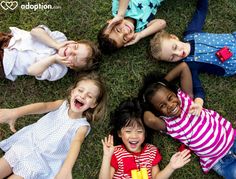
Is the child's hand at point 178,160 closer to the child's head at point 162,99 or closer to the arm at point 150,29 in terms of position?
the child's head at point 162,99

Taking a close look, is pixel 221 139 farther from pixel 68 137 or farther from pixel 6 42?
pixel 6 42

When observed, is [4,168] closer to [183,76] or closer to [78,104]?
[78,104]

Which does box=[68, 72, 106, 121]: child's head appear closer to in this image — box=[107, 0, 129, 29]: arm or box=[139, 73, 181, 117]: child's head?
box=[139, 73, 181, 117]: child's head

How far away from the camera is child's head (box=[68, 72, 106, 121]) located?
9.70 feet

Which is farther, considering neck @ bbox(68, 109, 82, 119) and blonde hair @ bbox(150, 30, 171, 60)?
blonde hair @ bbox(150, 30, 171, 60)

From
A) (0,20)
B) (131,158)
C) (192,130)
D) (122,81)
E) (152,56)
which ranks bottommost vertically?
(131,158)

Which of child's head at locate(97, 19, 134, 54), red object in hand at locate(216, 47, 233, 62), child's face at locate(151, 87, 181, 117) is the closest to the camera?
child's face at locate(151, 87, 181, 117)

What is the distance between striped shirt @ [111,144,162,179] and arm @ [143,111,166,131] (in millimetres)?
198

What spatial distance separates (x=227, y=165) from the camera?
10.8ft

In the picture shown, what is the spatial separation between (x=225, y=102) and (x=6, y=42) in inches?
72.6

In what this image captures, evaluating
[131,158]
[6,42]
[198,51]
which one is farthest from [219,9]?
[6,42]

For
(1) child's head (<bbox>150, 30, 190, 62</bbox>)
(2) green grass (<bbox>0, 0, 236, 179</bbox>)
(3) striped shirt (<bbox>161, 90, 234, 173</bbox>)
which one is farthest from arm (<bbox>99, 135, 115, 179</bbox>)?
(1) child's head (<bbox>150, 30, 190, 62</bbox>)

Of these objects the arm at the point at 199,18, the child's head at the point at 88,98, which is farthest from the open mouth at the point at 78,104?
the arm at the point at 199,18

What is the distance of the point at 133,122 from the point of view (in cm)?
318
